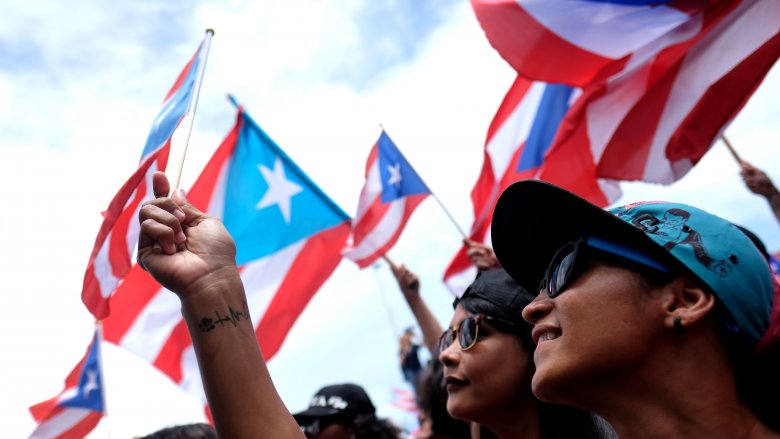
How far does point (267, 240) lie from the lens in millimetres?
5883

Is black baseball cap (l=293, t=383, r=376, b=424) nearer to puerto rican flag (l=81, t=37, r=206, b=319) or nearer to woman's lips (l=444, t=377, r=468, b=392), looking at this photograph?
puerto rican flag (l=81, t=37, r=206, b=319)

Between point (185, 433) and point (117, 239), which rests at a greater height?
point (117, 239)

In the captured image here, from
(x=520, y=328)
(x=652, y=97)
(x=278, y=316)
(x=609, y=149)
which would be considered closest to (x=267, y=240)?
(x=278, y=316)

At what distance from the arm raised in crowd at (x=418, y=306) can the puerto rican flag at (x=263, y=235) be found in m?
0.76

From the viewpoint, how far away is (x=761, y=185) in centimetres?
526

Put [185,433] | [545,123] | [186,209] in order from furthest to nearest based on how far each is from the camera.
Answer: [545,123] → [185,433] → [186,209]

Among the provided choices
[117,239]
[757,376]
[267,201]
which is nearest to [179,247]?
[757,376]

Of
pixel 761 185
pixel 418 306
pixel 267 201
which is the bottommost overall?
pixel 761 185

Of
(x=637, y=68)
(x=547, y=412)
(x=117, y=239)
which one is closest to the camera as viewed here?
(x=547, y=412)

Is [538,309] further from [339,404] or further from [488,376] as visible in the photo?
[339,404]

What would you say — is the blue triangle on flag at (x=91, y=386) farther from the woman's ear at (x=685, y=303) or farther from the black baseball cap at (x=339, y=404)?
the woman's ear at (x=685, y=303)

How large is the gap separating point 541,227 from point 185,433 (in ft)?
6.88

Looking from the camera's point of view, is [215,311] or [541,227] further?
[541,227]

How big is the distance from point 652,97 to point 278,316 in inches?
124
